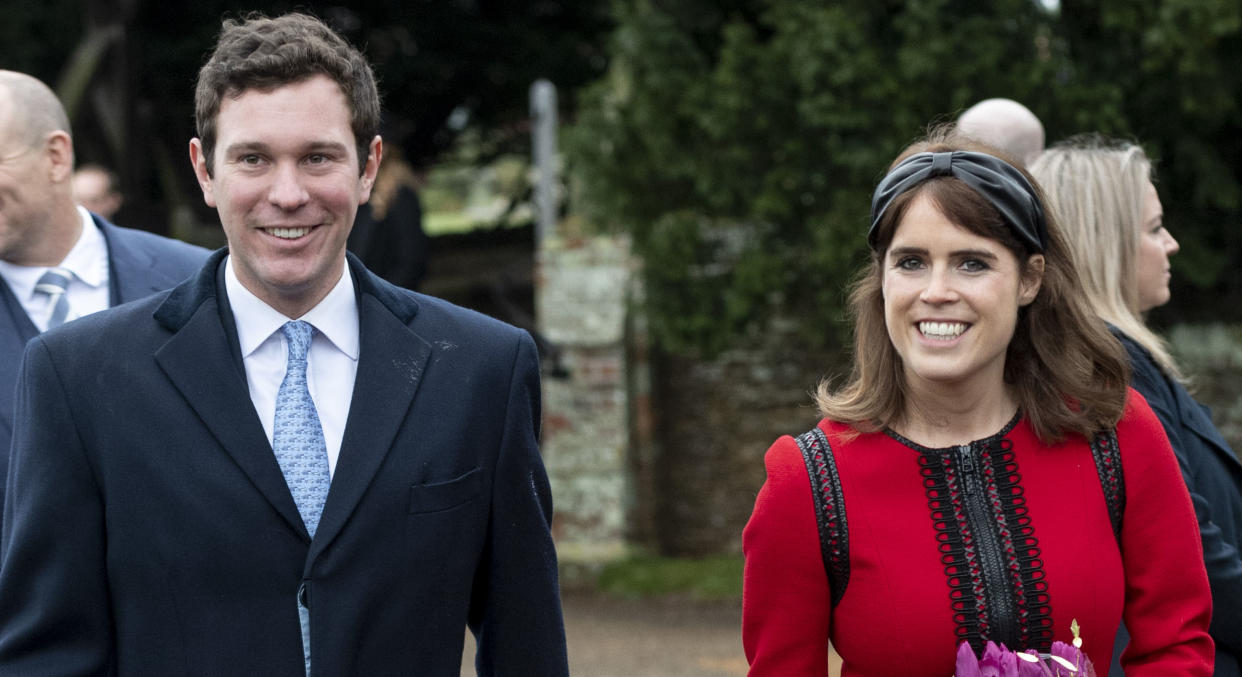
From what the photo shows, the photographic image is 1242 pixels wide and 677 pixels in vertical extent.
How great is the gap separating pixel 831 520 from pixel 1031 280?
639mm

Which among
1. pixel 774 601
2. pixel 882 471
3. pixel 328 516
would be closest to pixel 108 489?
pixel 328 516

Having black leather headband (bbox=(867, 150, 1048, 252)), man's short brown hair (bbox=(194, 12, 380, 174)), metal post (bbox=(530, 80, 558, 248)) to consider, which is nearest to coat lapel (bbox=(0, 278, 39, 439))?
man's short brown hair (bbox=(194, 12, 380, 174))

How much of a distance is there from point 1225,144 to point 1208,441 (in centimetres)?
642

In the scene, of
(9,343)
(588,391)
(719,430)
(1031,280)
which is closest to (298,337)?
(9,343)

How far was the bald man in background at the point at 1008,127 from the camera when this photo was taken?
5066mm

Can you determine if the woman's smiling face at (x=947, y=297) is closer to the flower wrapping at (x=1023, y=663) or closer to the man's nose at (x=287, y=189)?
the flower wrapping at (x=1023, y=663)

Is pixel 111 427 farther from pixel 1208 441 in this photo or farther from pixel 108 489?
pixel 1208 441

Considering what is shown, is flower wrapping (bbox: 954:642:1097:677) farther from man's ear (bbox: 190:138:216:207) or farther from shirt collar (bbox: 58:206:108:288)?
shirt collar (bbox: 58:206:108:288)

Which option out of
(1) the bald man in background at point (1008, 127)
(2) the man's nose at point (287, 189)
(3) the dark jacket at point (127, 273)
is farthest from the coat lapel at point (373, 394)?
(1) the bald man in background at point (1008, 127)

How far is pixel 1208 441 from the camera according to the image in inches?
138

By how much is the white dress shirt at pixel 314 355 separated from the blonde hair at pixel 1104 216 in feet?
6.06

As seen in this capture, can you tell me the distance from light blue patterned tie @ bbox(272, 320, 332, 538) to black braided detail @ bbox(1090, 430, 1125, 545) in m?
1.43

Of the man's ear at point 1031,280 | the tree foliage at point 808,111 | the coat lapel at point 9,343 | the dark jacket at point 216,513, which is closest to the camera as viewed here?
the dark jacket at point 216,513

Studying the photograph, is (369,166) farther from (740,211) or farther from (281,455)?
(740,211)
